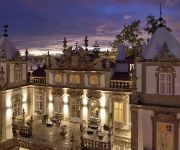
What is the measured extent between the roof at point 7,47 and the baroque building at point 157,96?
47.7 feet

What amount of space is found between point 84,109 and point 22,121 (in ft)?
21.5

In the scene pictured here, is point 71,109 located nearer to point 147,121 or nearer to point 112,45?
point 147,121

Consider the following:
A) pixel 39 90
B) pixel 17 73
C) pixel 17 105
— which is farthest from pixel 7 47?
pixel 17 105

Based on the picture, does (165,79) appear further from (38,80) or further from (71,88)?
(38,80)

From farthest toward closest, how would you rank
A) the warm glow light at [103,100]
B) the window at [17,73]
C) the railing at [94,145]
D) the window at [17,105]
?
the window at [17,73] < the window at [17,105] < the warm glow light at [103,100] < the railing at [94,145]

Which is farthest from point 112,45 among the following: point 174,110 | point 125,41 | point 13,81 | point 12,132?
point 174,110

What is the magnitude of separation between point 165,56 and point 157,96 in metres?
3.14

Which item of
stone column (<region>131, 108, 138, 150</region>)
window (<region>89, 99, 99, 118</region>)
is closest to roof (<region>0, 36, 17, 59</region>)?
window (<region>89, 99, 99, 118</region>)

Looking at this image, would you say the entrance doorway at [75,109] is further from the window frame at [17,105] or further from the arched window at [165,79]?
the arched window at [165,79]

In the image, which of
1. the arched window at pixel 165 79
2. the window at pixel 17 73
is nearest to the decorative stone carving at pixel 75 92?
the window at pixel 17 73

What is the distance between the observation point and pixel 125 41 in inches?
1951

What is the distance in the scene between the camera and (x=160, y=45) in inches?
834

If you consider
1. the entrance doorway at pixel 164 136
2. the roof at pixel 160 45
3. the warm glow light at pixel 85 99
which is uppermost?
the roof at pixel 160 45

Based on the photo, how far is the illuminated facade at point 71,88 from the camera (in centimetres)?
2714
